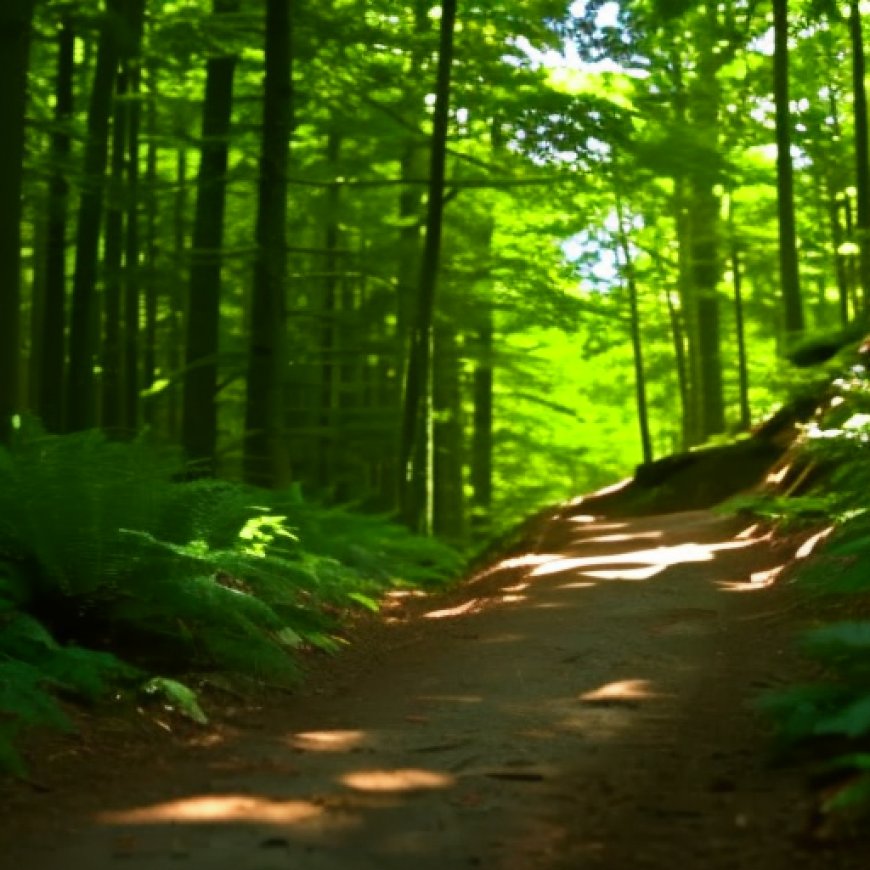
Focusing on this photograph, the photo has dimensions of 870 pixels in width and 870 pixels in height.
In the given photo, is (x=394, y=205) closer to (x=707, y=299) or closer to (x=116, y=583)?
(x=707, y=299)

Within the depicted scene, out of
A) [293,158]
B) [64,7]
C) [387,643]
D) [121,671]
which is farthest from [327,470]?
[121,671]

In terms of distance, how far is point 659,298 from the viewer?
34000 millimetres

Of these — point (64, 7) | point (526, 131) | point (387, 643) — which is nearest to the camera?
point (387, 643)

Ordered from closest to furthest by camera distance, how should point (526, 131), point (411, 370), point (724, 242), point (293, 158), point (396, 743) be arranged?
point (396, 743)
point (526, 131)
point (411, 370)
point (293, 158)
point (724, 242)

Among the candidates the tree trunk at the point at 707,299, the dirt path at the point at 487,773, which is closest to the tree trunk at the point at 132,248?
the dirt path at the point at 487,773

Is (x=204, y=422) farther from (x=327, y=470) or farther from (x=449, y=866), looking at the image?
(x=449, y=866)

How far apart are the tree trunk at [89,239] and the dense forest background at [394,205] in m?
0.05

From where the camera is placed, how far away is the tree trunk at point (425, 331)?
17.4m

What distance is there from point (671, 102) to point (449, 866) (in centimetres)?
1639

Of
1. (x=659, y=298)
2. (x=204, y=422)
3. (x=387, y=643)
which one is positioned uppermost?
(x=659, y=298)

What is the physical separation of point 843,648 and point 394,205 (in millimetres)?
21255

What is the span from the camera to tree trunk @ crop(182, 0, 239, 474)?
55.5 ft

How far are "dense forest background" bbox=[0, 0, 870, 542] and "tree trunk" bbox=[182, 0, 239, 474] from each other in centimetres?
5

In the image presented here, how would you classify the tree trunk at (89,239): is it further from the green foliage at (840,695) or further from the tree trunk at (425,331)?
the green foliage at (840,695)
